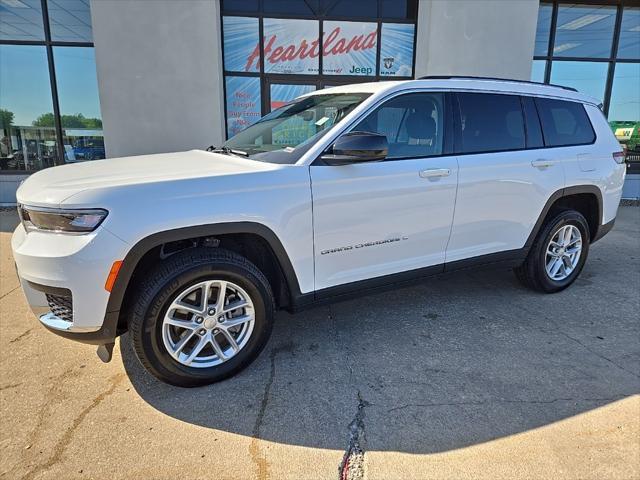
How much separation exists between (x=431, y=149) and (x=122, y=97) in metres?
6.76

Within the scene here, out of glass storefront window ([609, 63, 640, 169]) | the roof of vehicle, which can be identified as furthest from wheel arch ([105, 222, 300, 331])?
glass storefront window ([609, 63, 640, 169])

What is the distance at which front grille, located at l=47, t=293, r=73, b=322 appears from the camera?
249 centimetres

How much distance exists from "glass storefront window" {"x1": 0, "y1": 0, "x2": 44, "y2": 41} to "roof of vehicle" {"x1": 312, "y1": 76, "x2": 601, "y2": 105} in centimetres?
785

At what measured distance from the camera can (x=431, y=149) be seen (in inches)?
135

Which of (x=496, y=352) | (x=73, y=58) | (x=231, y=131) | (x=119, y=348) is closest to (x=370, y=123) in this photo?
(x=496, y=352)

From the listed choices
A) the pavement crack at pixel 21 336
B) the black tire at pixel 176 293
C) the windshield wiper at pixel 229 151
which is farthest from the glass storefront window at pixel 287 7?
the black tire at pixel 176 293

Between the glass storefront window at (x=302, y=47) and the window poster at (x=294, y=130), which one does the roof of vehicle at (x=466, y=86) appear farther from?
the glass storefront window at (x=302, y=47)

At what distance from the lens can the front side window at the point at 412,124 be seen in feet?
10.9

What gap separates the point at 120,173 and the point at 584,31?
1111cm

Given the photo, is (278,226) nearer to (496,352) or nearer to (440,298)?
(496,352)

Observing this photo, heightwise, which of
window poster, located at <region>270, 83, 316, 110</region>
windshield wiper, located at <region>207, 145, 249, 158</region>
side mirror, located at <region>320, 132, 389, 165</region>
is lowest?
windshield wiper, located at <region>207, 145, 249, 158</region>

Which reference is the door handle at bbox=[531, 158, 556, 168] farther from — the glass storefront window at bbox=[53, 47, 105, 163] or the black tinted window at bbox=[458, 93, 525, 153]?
the glass storefront window at bbox=[53, 47, 105, 163]

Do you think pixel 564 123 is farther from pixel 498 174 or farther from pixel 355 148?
pixel 355 148

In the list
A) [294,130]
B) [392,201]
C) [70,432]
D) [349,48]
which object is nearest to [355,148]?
[392,201]
